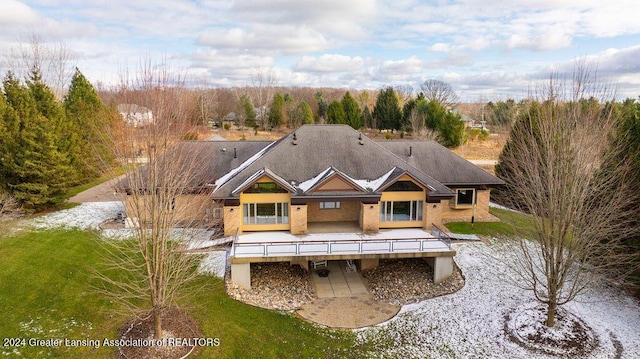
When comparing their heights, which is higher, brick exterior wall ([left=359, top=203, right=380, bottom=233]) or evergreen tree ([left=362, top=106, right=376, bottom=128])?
evergreen tree ([left=362, top=106, right=376, bottom=128])

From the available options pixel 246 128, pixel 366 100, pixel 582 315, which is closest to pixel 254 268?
pixel 582 315

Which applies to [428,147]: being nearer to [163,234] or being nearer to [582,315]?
[582,315]

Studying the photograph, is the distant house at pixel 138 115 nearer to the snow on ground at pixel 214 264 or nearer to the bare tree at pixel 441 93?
the snow on ground at pixel 214 264

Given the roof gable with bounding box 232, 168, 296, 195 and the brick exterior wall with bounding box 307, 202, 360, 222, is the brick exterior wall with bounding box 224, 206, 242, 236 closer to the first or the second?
the roof gable with bounding box 232, 168, 296, 195

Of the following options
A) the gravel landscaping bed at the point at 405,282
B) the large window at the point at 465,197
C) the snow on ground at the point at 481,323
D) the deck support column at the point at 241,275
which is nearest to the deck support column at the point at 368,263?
the gravel landscaping bed at the point at 405,282

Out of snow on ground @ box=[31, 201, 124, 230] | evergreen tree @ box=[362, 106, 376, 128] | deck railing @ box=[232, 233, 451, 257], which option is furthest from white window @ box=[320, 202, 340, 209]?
evergreen tree @ box=[362, 106, 376, 128]

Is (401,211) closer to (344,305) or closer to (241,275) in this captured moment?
(344,305)

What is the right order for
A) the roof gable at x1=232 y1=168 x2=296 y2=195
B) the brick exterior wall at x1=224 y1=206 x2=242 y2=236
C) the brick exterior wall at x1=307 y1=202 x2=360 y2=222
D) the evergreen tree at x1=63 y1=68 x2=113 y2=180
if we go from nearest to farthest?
the roof gable at x1=232 y1=168 x2=296 y2=195 < the brick exterior wall at x1=224 y1=206 x2=242 y2=236 < the brick exterior wall at x1=307 y1=202 x2=360 y2=222 < the evergreen tree at x1=63 y1=68 x2=113 y2=180

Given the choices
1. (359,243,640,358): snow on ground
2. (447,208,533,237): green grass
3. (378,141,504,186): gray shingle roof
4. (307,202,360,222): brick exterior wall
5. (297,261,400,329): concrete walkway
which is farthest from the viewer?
(378,141,504,186): gray shingle roof
